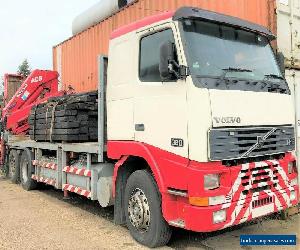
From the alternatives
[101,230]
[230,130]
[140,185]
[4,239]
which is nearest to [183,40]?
[230,130]

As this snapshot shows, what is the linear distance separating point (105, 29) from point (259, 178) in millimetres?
7215

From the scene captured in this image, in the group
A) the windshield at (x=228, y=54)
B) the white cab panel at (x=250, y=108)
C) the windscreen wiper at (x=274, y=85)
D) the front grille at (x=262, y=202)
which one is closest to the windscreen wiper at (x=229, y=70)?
the windshield at (x=228, y=54)

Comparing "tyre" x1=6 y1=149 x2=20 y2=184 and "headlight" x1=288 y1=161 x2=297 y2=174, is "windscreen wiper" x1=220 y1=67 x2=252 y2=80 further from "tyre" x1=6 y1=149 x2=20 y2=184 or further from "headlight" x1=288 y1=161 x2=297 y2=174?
"tyre" x1=6 y1=149 x2=20 y2=184

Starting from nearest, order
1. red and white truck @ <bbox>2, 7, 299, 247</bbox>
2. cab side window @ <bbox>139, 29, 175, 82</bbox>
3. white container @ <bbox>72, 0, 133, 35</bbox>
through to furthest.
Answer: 1. red and white truck @ <bbox>2, 7, 299, 247</bbox>
2. cab side window @ <bbox>139, 29, 175, 82</bbox>
3. white container @ <bbox>72, 0, 133, 35</bbox>

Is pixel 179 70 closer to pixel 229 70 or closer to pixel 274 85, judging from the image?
pixel 229 70

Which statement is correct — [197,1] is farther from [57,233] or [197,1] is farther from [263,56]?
[57,233]

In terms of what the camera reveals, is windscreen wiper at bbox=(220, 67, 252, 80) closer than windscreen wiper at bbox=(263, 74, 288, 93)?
Yes

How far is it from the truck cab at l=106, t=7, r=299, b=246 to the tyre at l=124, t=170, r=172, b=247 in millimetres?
244

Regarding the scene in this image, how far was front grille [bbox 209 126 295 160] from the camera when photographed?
4.30 meters

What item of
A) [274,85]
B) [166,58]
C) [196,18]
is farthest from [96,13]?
[166,58]

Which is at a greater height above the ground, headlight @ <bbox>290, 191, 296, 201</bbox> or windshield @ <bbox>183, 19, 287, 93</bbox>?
windshield @ <bbox>183, 19, 287, 93</bbox>

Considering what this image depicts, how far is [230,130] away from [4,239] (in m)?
3.28

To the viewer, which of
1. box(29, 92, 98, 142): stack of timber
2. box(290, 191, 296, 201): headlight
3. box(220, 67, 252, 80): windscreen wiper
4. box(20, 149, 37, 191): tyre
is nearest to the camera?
box(220, 67, 252, 80): windscreen wiper

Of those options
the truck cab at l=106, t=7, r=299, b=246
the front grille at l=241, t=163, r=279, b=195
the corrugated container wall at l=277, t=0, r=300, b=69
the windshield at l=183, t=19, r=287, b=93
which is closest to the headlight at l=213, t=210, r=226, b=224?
the truck cab at l=106, t=7, r=299, b=246
